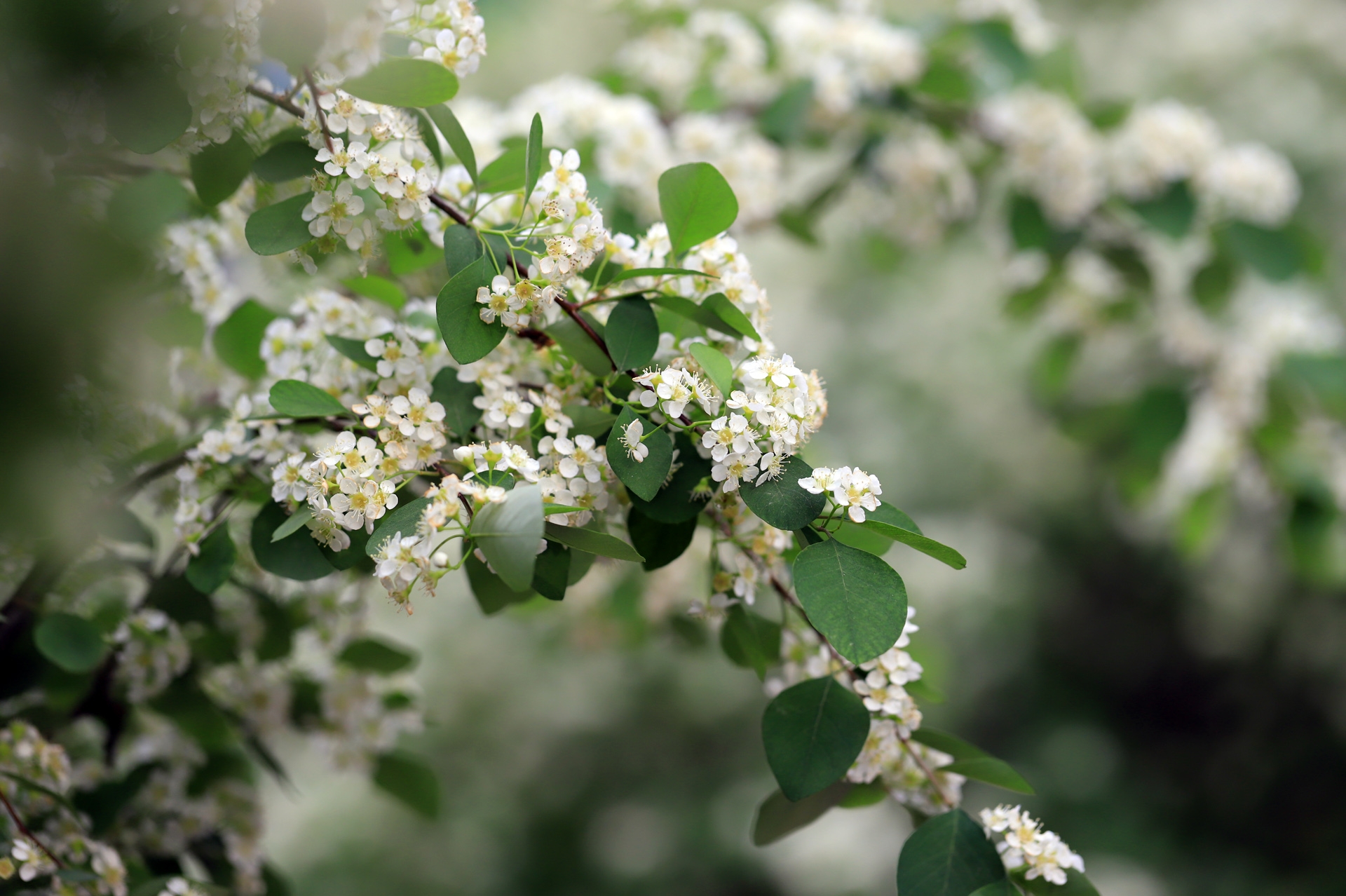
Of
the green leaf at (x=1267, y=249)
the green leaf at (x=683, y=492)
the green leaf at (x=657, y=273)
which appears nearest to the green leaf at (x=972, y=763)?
the green leaf at (x=683, y=492)

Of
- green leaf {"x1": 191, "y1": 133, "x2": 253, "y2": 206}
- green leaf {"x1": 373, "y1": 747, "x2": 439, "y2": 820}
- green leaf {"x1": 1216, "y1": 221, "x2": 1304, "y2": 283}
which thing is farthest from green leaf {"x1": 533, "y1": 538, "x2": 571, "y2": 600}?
green leaf {"x1": 1216, "y1": 221, "x2": 1304, "y2": 283}

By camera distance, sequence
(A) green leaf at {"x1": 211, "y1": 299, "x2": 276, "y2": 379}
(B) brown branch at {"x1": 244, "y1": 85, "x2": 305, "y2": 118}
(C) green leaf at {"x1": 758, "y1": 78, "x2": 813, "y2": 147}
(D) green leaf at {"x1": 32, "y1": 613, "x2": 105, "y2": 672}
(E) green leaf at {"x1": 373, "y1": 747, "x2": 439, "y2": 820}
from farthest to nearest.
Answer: (C) green leaf at {"x1": 758, "y1": 78, "x2": 813, "y2": 147} < (E) green leaf at {"x1": 373, "y1": 747, "x2": 439, "y2": 820} < (A) green leaf at {"x1": 211, "y1": 299, "x2": 276, "y2": 379} < (D) green leaf at {"x1": 32, "y1": 613, "x2": 105, "y2": 672} < (B) brown branch at {"x1": 244, "y1": 85, "x2": 305, "y2": 118}

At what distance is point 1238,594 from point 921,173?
193cm

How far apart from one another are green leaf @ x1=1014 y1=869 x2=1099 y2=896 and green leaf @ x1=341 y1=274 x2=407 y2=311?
610 mm

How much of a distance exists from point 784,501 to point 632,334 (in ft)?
0.48

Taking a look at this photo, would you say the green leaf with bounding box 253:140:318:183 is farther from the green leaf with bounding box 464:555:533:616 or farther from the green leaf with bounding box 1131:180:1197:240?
the green leaf with bounding box 1131:180:1197:240

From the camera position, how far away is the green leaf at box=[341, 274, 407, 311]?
2.26ft

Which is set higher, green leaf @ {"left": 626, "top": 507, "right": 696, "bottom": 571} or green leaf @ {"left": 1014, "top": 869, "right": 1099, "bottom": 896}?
green leaf @ {"left": 626, "top": 507, "right": 696, "bottom": 571}

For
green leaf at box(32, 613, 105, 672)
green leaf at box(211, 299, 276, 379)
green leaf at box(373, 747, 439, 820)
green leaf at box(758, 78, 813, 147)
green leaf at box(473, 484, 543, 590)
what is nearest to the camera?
green leaf at box(473, 484, 543, 590)

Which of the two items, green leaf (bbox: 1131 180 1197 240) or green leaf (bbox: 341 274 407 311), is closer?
green leaf (bbox: 341 274 407 311)

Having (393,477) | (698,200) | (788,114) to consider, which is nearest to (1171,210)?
(788,114)

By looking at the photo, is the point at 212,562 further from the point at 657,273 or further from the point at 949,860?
the point at 949,860

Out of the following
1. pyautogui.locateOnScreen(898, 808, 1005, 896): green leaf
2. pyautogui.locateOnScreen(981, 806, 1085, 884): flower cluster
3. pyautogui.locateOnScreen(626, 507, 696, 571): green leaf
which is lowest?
pyautogui.locateOnScreen(898, 808, 1005, 896): green leaf

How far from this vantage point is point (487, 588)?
23.5 inches
